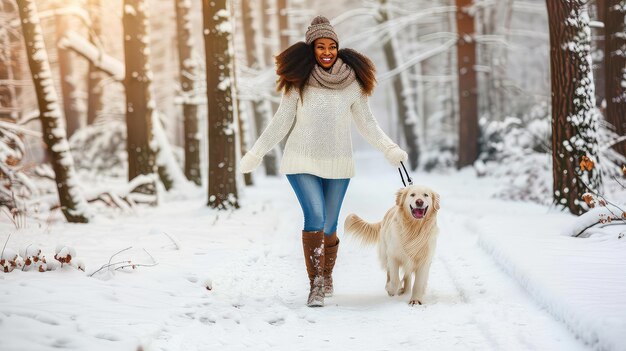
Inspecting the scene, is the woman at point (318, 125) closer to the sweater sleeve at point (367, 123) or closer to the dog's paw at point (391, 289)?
the sweater sleeve at point (367, 123)

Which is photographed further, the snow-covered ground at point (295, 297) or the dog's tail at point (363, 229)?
the dog's tail at point (363, 229)

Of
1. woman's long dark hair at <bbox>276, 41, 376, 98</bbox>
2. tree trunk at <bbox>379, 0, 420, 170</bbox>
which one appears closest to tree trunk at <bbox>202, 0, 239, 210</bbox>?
woman's long dark hair at <bbox>276, 41, 376, 98</bbox>

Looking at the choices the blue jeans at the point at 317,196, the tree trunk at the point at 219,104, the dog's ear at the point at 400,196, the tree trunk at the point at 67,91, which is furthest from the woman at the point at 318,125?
the tree trunk at the point at 67,91

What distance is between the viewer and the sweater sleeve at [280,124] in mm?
5430

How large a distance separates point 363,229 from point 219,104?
5255 mm

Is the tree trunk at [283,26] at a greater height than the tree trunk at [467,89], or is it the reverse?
the tree trunk at [283,26]

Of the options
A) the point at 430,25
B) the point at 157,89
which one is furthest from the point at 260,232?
the point at 157,89

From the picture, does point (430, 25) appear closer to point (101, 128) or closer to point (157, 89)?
point (157, 89)

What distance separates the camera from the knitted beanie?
5.21 metres

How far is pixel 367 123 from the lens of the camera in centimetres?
558

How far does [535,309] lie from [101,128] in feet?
55.6

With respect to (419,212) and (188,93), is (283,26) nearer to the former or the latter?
(188,93)

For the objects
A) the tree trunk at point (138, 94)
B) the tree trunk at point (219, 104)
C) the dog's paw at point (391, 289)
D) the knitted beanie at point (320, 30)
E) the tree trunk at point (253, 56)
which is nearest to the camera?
the knitted beanie at point (320, 30)

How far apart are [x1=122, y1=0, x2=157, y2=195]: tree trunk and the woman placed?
678 centimetres
